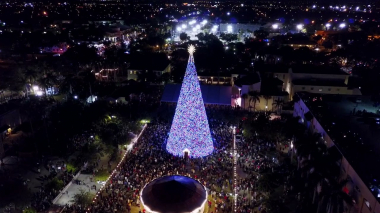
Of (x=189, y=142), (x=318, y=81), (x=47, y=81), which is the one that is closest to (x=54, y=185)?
(x=189, y=142)

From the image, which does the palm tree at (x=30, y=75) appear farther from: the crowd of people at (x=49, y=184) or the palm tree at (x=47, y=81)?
the crowd of people at (x=49, y=184)

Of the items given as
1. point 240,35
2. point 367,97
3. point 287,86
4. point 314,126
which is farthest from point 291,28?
point 314,126

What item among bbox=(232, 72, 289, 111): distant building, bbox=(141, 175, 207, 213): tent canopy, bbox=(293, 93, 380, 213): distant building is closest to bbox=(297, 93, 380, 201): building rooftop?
bbox=(293, 93, 380, 213): distant building

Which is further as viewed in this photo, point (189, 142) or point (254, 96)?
point (254, 96)

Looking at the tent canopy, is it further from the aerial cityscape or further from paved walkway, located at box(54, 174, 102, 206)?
paved walkway, located at box(54, 174, 102, 206)

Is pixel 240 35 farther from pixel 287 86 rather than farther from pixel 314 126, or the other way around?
pixel 314 126

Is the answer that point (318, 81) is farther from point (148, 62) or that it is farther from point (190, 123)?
point (148, 62)

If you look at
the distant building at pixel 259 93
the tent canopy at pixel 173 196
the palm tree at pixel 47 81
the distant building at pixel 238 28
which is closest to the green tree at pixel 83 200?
the tent canopy at pixel 173 196
